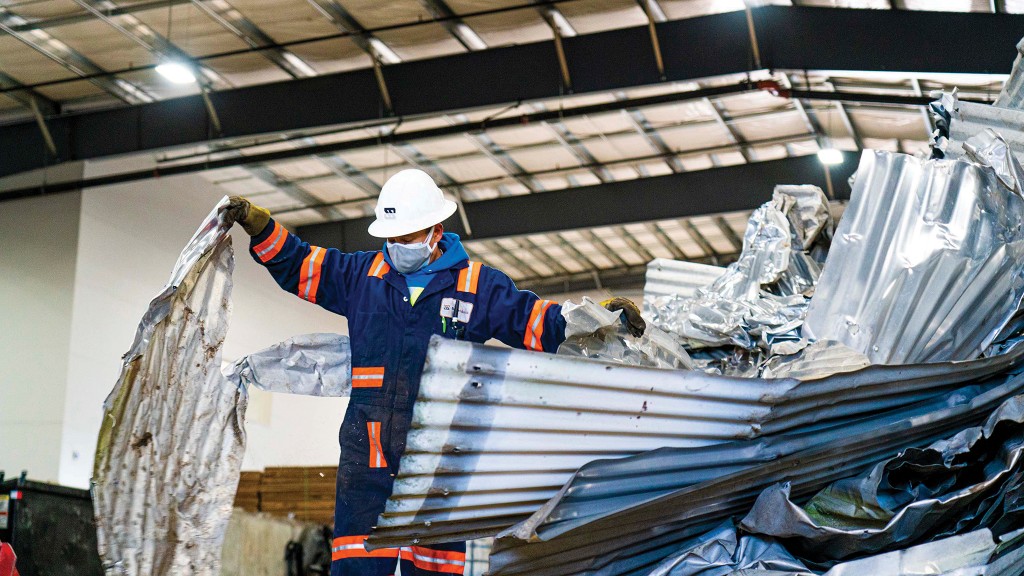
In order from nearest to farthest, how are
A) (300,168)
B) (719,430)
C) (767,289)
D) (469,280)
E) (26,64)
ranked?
(719,430), (469,280), (767,289), (26,64), (300,168)

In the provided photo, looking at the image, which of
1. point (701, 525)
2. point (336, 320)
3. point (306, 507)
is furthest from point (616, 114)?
point (701, 525)

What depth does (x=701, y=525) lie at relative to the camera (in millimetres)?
3061

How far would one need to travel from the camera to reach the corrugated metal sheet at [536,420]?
2.76 m

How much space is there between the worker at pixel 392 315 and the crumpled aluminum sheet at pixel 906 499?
3.08 feet

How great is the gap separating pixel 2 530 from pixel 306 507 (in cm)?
524

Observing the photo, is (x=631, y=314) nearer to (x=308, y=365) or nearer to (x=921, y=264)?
(x=921, y=264)

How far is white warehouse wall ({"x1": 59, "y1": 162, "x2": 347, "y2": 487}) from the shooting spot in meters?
13.2

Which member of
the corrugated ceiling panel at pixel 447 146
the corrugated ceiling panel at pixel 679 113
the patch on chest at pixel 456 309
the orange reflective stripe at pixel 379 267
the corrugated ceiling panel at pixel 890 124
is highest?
the corrugated ceiling panel at pixel 679 113

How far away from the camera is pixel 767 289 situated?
4754mm

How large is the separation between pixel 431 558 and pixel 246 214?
1.36 m

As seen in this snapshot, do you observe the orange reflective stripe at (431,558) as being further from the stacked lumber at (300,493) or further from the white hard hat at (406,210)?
the stacked lumber at (300,493)

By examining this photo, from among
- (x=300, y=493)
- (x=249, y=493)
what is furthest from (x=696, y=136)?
(x=249, y=493)

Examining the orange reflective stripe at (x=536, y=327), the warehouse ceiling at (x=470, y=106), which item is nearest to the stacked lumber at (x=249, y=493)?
the warehouse ceiling at (x=470, y=106)

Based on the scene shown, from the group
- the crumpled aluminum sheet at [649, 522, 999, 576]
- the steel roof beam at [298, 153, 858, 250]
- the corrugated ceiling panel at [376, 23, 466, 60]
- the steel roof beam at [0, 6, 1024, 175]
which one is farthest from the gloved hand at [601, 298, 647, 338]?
the steel roof beam at [298, 153, 858, 250]
